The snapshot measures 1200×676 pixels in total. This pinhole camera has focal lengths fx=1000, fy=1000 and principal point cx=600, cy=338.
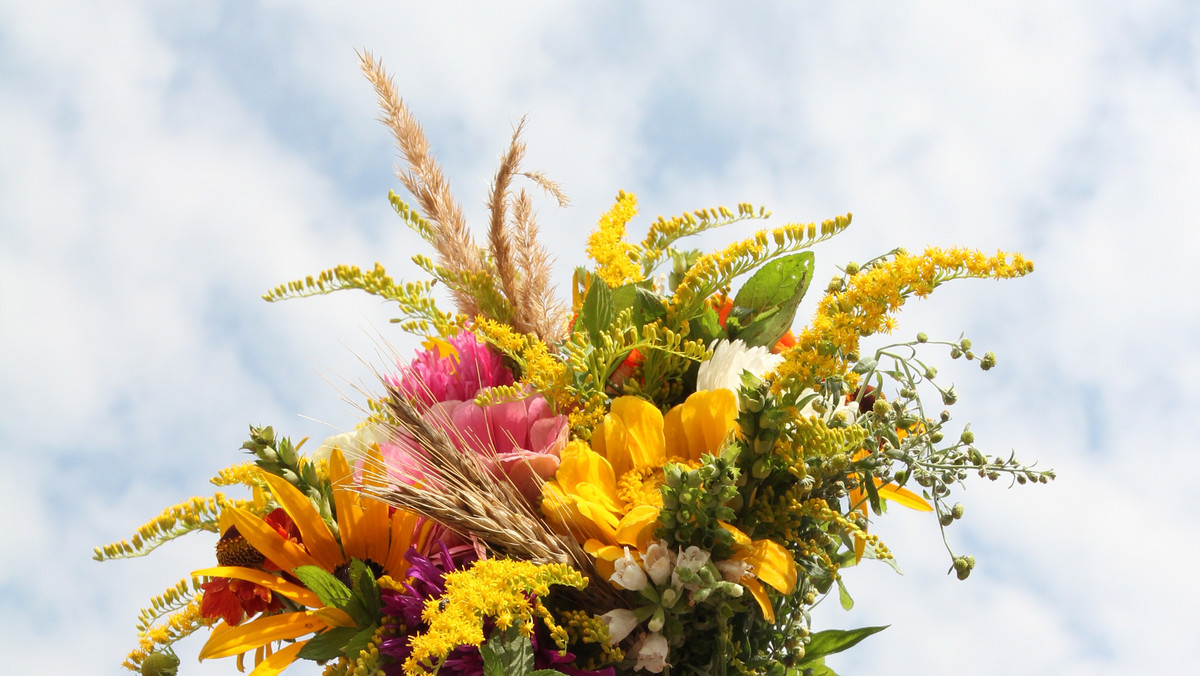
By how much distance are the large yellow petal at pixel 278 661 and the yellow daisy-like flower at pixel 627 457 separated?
35 centimetres

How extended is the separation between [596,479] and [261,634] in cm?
45

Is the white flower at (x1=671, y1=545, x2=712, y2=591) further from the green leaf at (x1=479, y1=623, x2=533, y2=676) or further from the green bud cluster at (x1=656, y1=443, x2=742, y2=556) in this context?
the green leaf at (x1=479, y1=623, x2=533, y2=676)

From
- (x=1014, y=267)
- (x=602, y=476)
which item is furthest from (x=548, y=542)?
(x=1014, y=267)

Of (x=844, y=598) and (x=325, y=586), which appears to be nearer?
(x=325, y=586)

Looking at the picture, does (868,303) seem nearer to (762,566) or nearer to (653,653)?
(762,566)

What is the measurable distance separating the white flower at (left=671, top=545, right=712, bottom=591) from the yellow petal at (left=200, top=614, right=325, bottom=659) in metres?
0.44

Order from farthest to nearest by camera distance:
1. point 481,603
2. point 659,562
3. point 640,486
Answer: point 640,486 → point 659,562 → point 481,603

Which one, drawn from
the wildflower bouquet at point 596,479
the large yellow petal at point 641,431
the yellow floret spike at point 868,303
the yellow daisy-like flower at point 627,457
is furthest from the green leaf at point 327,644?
the yellow floret spike at point 868,303

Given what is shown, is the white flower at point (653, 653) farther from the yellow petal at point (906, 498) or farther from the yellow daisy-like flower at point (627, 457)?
the yellow petal at point (906, 498)

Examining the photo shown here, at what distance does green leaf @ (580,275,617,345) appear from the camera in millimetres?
1300

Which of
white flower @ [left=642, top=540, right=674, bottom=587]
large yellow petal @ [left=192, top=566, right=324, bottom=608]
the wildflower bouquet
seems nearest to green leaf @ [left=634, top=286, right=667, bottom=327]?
the wildflower bouquet

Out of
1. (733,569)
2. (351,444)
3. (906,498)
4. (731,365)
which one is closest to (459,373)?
(351,444)

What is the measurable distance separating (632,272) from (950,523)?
0.51m

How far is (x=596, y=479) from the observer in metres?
1.21
